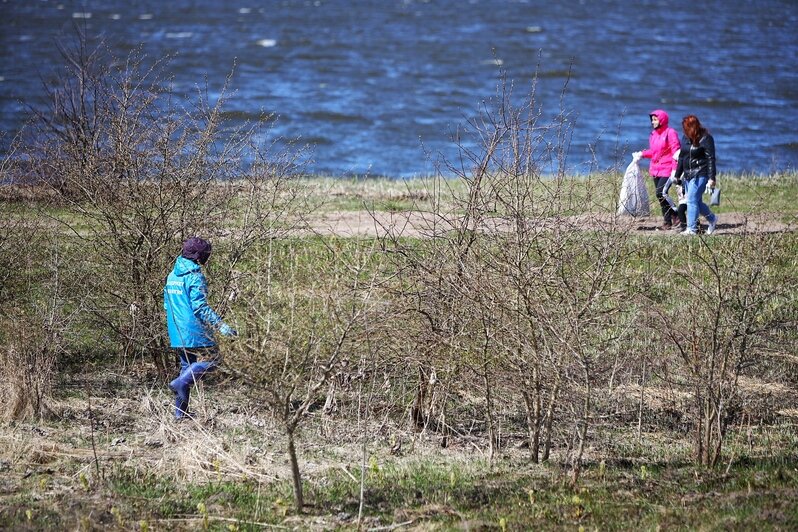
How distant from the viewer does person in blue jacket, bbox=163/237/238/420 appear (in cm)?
998

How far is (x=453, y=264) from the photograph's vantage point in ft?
33.8

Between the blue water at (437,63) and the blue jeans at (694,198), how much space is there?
600 cm

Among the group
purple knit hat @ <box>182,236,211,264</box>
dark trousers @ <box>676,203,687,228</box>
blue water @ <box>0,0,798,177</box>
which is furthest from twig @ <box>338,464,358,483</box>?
blue water @ <box>0,0,798,177</box>

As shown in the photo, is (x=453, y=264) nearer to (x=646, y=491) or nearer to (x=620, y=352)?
(x=620, y=352)

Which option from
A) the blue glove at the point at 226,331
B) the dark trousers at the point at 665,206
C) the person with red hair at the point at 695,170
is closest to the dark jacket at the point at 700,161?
the person with red hair at the point at 695,170

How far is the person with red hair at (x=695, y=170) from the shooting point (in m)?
15.9

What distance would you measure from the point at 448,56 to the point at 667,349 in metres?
46.6

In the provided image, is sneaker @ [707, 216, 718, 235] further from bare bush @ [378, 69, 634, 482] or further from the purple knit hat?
the purple knit hat

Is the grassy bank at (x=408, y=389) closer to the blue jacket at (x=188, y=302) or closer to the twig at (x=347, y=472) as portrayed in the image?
the twig at (x=347, y=472)

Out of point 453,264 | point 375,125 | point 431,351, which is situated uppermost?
point 453,264

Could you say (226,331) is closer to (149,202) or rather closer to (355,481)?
(355,481)

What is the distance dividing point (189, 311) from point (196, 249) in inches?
20.6

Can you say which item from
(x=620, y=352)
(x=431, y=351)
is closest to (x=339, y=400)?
(x=431, y=351)

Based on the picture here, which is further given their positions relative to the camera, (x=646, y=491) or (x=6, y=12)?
(x=6, y=12)
